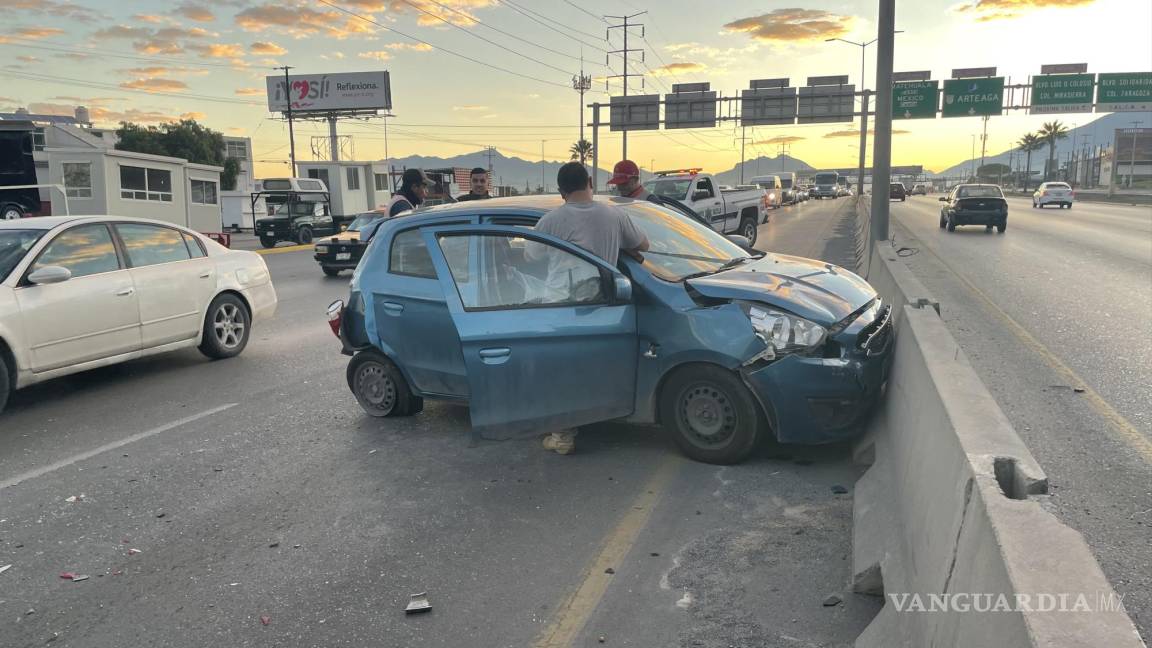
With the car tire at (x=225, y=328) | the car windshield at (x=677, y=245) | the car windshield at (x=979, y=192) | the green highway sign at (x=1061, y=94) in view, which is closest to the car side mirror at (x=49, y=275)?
the car tire at (x=225, y=328)

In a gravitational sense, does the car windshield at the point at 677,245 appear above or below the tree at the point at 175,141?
below

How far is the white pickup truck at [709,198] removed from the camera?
20.9 m

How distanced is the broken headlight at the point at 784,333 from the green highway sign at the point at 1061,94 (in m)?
50.3

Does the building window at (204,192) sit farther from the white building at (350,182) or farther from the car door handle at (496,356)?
the car door handle at (496,356)

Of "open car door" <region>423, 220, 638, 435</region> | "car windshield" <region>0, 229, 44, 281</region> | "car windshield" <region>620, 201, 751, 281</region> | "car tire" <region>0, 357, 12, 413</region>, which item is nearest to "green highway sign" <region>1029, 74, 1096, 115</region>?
"car windshield" <region>620, 201, 751, 281</region>

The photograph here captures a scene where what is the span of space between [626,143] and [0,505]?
52830 mm

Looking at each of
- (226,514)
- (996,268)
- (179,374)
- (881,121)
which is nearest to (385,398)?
(226,514)

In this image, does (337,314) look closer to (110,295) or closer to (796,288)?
(110,295)

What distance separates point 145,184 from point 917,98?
40837 millimetres

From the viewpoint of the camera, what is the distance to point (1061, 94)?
154 ft

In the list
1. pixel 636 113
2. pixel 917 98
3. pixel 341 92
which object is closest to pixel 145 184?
pixel 636 113

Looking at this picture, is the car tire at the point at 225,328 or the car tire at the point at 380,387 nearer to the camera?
the car tire at the point at 380,387

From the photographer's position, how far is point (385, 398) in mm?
6500

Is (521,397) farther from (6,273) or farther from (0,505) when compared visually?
(6,273)
